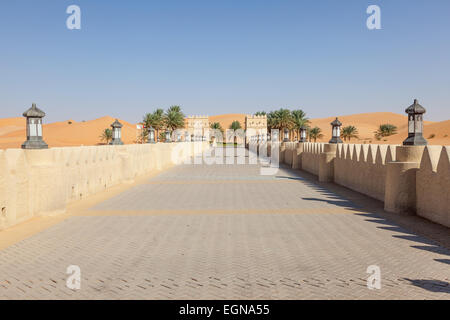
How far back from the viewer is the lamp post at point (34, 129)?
29.9ft

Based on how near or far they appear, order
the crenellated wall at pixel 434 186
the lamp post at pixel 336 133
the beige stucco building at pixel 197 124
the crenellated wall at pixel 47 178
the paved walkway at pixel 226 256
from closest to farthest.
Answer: the paved walkway at pixel 226 256
the crenellated wall at pixel 434 186
the crenellated wall at pixel 47 178
the lamp post at pixel 336 133
the beige stucco building at pixel 197 124

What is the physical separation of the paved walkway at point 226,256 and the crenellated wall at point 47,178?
2.91ft

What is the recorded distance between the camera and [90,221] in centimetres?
872

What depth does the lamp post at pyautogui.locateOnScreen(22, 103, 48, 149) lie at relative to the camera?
9.12m

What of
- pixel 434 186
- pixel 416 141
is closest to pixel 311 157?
pixel 416 141

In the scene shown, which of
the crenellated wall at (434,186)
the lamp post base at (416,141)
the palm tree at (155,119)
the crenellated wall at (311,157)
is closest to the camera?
the crenellated wall at (434,186)

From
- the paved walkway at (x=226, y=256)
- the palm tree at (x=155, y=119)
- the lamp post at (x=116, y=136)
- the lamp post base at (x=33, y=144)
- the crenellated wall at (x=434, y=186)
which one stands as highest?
the palm tree at (x=155, y=119)

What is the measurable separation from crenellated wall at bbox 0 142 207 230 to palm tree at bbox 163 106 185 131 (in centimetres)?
6033

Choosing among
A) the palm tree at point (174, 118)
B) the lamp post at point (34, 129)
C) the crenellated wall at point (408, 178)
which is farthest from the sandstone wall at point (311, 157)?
the palm tree at point (174, 118)

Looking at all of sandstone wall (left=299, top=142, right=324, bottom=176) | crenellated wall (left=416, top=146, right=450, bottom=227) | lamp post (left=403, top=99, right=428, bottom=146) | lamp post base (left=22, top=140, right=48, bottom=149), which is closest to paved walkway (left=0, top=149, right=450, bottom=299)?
crenellated wall (left=416, top=146, right=450, bottom=227)

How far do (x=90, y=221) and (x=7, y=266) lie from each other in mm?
3146

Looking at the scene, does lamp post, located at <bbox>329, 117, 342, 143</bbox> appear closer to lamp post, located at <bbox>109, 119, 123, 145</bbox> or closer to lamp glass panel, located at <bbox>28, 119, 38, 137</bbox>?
lamp post, located at <bbox>109, 119, 123, 145</bbox>

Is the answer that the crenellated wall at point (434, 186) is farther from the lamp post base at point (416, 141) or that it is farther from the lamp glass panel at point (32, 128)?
the lamp glass panel at point (32, 128)
